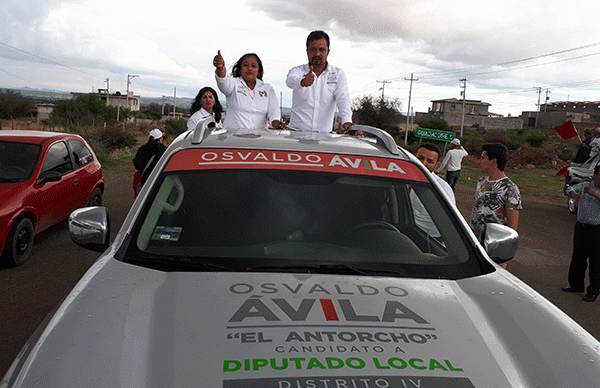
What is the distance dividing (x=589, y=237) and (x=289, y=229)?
516cm

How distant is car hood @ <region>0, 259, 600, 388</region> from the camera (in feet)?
5.12

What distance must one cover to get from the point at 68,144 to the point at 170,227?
618cm

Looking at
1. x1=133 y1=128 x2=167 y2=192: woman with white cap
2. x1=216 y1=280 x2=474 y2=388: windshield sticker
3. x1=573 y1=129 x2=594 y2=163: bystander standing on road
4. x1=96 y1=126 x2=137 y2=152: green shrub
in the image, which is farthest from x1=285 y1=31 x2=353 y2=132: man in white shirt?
x1=96 y1=126 x2=137 y2=152: green shrub

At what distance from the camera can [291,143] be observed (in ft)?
9.70

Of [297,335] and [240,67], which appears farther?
[240,67]

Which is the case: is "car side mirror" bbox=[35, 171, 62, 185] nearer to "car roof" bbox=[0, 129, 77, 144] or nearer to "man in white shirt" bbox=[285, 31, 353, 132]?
"car roof" bbox=[0, 129, 77, 144]

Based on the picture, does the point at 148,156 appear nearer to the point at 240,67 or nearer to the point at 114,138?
the point at 240,67

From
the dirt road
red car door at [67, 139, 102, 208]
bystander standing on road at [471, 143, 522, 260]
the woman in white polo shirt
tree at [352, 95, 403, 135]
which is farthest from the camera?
tree at [352, 95, 403, 135]

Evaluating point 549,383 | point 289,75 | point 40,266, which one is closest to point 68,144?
point 40,266

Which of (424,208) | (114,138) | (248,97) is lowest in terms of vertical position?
(114,138)

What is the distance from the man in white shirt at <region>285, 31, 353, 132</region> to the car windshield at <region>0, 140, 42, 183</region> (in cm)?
365

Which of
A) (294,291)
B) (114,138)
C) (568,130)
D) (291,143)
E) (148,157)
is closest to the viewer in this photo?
(294,291)

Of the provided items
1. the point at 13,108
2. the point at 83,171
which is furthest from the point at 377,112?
the point at 83,171

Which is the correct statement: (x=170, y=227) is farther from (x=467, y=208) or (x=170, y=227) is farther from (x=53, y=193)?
(x=467, y=208)
